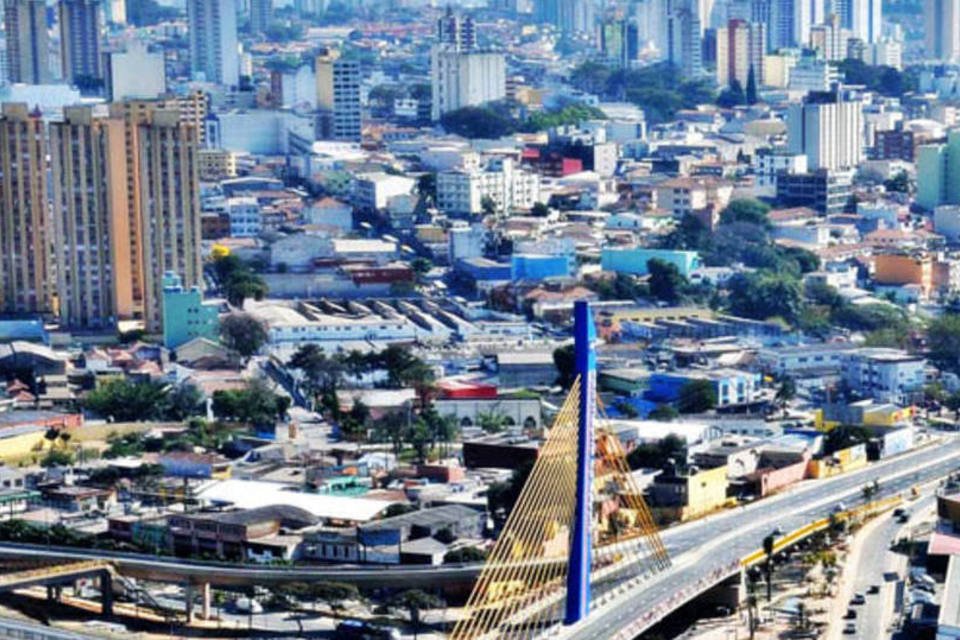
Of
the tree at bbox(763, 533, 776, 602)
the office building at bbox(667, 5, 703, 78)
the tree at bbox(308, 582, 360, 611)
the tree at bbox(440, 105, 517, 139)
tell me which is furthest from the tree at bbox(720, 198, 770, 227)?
the office building at bbox(667, 5, 703, 78)

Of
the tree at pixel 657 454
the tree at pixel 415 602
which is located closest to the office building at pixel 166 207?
the tree at pixel 657 454

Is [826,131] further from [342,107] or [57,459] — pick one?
[57,459]

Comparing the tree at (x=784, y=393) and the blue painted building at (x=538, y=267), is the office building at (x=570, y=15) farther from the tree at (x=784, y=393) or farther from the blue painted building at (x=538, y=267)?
the tree at (x=784, y=393)

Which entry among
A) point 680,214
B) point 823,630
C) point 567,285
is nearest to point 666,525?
point 823,630

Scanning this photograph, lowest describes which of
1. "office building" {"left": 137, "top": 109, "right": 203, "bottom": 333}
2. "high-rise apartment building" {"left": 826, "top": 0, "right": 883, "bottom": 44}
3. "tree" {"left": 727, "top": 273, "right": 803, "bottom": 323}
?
"tree" {"left": 727, "top": 273, "right": 803, "bottom": 323}

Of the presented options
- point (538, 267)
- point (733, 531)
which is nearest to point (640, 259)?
point (538, 267)

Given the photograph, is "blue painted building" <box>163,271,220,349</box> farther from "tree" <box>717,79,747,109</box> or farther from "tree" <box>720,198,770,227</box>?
"tree" <box>717,79,747,109</box>

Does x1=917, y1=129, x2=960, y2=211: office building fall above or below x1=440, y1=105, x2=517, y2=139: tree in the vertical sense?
below
